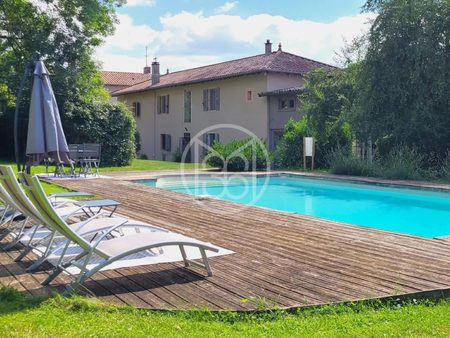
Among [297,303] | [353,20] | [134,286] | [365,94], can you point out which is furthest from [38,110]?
[353,20]

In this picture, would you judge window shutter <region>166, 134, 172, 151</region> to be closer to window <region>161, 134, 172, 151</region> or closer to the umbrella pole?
window <region>161, 134, 172, 151</region>

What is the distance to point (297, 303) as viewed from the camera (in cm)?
414

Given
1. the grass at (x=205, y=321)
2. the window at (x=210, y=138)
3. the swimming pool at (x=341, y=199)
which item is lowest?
the swimming pool at (x=341, y=199)

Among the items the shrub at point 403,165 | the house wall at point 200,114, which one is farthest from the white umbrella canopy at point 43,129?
the house wall at point 200,114

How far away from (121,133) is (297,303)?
66.4 ft

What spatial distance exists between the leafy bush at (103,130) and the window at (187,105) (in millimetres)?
9048

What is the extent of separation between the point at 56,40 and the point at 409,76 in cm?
1445

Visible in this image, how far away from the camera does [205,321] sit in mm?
3777

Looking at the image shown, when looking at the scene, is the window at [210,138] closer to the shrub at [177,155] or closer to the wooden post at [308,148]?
the shrub at [177,155]

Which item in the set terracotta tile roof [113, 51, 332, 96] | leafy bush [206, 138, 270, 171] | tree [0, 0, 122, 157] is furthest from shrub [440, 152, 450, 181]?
tree [0, 0, 122, 157]

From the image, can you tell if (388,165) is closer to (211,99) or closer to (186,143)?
(211,99)

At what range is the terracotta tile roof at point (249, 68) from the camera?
2727cm

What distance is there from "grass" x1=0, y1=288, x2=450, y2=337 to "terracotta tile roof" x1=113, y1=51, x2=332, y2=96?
23025 millimetres

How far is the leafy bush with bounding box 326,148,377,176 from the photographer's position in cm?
1797
